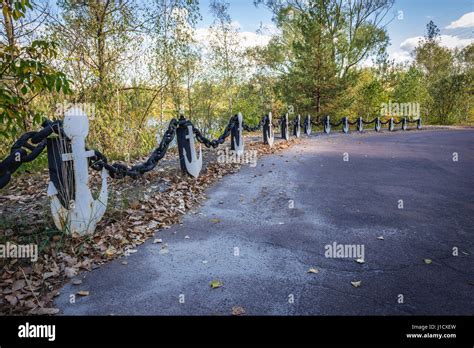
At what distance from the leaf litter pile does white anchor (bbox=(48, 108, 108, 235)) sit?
5.9 inches

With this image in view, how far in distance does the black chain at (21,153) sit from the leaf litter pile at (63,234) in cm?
92

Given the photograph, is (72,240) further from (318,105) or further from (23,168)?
(318,105)

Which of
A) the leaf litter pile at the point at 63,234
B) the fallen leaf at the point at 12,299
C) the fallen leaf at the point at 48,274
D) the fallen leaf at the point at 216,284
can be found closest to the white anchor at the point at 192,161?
the leaf litter pile at the point at 63,234

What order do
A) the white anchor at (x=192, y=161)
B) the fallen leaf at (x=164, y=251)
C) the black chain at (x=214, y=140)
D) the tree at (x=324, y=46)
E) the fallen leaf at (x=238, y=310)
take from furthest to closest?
the tree at (x=324, y=46)
the black chain at (x=214, y=140)
the white anchor at (x=192, y=161)
the fallen leaf at (x=164, y=251)
the fallen leaf at (x=238, y=310)

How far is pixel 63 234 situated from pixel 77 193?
53 centimetres

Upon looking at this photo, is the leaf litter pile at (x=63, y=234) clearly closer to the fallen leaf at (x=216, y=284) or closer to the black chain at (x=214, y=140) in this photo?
the black chain at (x=214, y=140)

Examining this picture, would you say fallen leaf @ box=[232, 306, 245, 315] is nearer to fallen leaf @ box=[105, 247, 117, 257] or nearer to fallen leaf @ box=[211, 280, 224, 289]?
fallen leaf @ box=[211, 280, 224, 289]

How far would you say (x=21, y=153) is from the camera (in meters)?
3.38

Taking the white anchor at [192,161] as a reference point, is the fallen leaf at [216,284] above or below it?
below

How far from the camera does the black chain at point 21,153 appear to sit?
3.25m

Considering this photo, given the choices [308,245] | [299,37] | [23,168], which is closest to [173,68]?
[23,168]

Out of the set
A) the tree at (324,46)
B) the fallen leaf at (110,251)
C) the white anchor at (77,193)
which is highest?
the tree at (324,46)

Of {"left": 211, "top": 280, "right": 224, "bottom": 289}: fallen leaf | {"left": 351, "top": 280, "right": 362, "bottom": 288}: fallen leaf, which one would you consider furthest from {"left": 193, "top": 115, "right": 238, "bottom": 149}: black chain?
{"left": 351, "top": 280, "right": 362, "bottom": 288}: fallen leaf

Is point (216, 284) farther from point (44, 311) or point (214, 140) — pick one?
point (214, 140)
